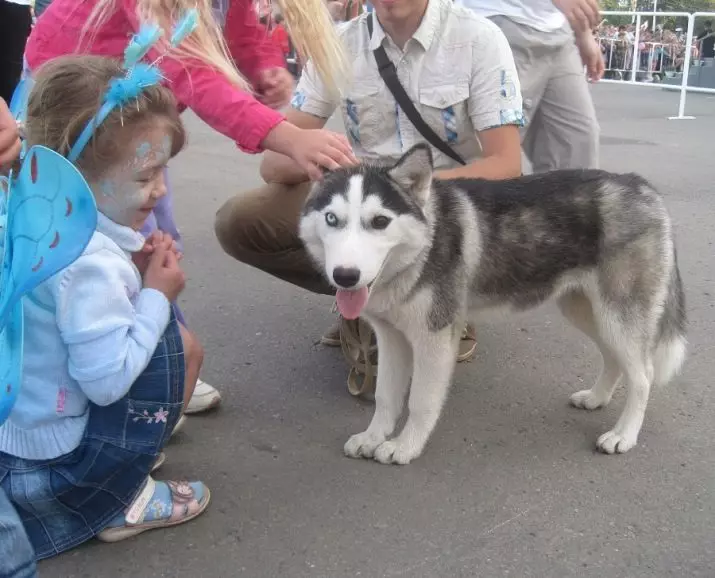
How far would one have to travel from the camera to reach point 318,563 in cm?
227

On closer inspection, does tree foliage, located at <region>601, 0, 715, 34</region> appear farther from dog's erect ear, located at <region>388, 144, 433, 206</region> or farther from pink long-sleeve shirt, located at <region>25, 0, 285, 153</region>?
pink long-sleeve shirt, located at <region>25, 0, 285, 153</region>

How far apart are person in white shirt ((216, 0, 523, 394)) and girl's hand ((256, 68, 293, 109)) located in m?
0.13

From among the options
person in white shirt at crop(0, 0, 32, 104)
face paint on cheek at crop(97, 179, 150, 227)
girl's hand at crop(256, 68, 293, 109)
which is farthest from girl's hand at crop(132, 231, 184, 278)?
person in white shirt at crop(0, 0, 32, 104)

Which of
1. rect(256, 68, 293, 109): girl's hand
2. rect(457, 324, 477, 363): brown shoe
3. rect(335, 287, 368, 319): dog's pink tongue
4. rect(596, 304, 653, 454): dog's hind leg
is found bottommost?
rect(457, 324, 477, 363): brown shoe

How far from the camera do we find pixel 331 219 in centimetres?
249

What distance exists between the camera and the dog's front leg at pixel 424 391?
9.07 ft

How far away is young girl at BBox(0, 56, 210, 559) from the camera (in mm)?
2057

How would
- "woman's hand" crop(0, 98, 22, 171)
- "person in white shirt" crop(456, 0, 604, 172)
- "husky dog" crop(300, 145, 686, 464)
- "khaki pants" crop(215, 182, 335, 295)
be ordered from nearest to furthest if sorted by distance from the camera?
"woman's hand" crop(0, 98, 22, 171), "husky dog" crop(300, 145, 686, 464), "khaki pants" crop(215, 182, 335, 295), "person in white shirt" crop(456, 0, 604, 172)

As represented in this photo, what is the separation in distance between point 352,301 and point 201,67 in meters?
0.95

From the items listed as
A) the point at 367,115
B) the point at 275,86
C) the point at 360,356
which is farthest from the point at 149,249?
the point at 367,115

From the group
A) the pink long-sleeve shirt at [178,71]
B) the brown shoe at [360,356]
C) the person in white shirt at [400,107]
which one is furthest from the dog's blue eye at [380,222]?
the brown shoe at [360,356]

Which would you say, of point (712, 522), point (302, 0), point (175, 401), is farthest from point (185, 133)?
point (712, 522)

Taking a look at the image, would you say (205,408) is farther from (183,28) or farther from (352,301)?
(183,28)

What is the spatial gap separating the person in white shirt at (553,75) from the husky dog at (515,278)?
994mm
